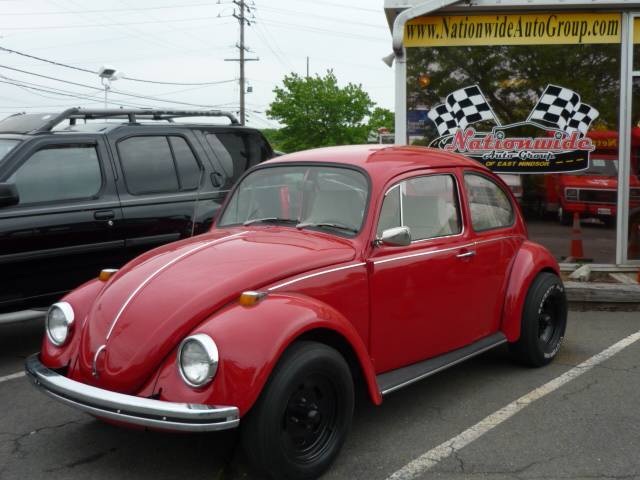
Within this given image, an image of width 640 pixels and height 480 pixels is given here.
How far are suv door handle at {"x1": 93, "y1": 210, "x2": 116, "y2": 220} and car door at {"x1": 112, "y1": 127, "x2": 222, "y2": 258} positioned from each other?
4.9 inches

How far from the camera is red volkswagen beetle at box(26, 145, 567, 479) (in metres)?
3.23

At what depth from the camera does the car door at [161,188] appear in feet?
20.2

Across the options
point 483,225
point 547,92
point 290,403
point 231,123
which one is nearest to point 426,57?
point 547,92

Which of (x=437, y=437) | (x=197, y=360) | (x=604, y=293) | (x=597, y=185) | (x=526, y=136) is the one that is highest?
(x=526, y=136)

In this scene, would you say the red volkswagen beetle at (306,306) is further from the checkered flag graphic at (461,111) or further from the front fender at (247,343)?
the checkered flag graphic at (461,111)

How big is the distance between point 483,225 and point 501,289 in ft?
1.54

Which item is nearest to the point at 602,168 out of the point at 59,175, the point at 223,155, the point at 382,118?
the point at 223,155

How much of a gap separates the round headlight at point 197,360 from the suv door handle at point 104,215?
2.94 meters

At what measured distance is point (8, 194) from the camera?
17.2 ft

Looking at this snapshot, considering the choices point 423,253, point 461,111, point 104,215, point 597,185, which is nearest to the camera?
point 423,253

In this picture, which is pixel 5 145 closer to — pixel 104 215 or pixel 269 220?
pixel 104 215

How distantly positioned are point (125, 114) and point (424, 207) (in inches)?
134

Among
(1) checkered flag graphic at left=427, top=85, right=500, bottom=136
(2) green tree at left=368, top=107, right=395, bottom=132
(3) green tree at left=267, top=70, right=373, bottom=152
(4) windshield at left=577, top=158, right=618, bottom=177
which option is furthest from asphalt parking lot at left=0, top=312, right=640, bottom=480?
(2) green tree at left=368, top=107, right=395, bottom=132

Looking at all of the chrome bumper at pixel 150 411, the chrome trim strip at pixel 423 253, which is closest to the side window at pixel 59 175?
the chrome bumper at pixel 150 411
